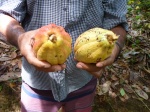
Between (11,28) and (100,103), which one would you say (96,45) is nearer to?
(11,28)

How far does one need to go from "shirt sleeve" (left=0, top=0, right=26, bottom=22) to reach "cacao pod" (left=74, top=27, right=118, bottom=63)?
1.32 ft

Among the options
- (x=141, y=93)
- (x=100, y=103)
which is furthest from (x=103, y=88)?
(x=141, y=93)

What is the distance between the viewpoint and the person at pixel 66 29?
122 centimetres

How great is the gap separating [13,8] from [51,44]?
42 centimetres

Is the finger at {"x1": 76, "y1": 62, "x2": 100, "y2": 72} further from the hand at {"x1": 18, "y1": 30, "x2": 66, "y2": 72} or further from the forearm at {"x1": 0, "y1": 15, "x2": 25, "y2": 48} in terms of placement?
the forearm at {"x1": 0, "y1": 15, "x2": 25, "y2": 48}

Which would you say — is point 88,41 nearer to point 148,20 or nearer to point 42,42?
point 42,42

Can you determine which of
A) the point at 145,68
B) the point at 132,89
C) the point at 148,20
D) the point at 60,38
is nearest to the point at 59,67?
the point at 60,38

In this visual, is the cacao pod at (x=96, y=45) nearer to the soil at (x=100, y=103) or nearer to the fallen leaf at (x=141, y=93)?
the soil at (x=100, y=103)

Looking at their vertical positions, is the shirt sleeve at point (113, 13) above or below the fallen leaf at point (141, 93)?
above

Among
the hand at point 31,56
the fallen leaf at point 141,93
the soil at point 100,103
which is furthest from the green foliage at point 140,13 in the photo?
the hand at point 31,56

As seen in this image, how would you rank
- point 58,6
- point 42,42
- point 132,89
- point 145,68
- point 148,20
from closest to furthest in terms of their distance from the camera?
point 42,42 < point 58,6 < point 132,89 < point 145,68 < point 148,20

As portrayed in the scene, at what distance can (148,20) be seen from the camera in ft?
12.2

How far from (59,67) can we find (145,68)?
202 centimetres

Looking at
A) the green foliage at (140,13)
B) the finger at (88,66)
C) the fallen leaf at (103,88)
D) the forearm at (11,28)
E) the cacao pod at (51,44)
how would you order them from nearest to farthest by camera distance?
the cacao pod at (51,44) → the finger at (88,66) → the forearm at (11,28) → the fallen leaf at (103,88) → the green foliage at (140,13)
